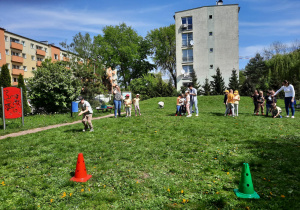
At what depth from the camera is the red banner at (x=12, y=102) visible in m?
12.7

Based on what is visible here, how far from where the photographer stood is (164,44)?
52031 mm

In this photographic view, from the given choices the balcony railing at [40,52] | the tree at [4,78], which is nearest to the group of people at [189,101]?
the tree at [4,78]

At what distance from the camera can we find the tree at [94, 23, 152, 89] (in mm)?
48938

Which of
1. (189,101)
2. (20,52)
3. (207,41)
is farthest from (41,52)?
(189,101)

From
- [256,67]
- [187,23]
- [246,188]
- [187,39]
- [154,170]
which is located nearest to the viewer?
[246,188]

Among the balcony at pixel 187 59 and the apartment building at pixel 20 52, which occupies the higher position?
the apartment building at pixel 20 52

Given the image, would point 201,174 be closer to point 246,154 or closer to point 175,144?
point 246,154

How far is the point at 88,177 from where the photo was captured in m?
4.86

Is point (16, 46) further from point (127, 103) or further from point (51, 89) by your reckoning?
point (127, 103)

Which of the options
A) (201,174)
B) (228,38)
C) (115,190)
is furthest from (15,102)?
(228,38)

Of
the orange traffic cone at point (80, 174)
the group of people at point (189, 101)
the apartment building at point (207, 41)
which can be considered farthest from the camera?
the apartment building at point (207, 41)

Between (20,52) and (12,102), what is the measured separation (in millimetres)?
41838

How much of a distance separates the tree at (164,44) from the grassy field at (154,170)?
149ft

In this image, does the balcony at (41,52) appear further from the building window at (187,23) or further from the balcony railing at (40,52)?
the building window at (187,23)
